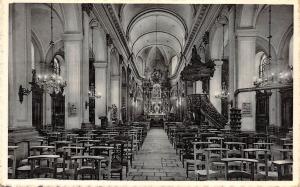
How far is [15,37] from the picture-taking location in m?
8.17

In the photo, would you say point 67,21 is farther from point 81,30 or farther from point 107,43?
point 107,43

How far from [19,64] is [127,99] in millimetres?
23239

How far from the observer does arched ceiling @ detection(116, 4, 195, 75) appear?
26.1 m

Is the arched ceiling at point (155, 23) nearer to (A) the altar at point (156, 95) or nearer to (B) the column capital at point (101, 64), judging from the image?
(B) the column capital at point (101, 64)

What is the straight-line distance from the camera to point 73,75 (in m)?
13.2

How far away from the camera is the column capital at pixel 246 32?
12674mm

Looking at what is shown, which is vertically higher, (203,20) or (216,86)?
(203,20)

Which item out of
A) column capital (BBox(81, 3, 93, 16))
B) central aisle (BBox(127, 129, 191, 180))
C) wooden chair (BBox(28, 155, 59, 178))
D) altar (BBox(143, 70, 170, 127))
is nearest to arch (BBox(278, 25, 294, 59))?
central aisle (BBox(127, 129, 191, 180))

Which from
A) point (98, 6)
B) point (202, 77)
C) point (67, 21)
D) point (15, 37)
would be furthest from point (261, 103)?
point (15, 37)

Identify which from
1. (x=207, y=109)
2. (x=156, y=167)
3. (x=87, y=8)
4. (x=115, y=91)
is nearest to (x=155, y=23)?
(x=115, y=91)

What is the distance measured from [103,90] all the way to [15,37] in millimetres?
10403

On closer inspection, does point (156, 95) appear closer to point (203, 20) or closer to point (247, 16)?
point (203, 20)

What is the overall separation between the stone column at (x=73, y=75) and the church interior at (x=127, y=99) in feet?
0.13

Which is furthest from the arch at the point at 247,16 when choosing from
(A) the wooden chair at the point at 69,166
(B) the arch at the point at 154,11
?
(B) the arch at the point at 154,11
